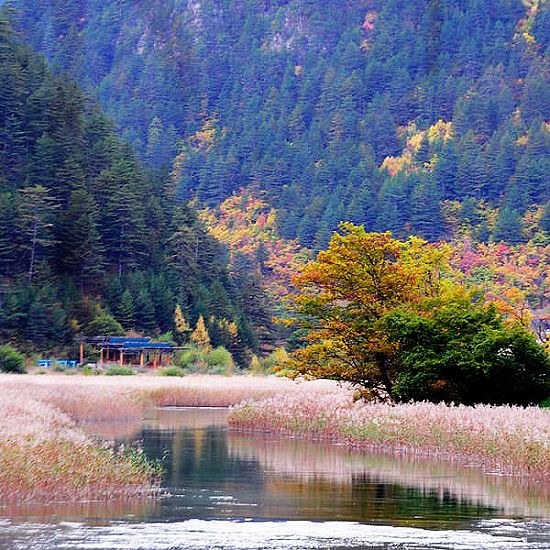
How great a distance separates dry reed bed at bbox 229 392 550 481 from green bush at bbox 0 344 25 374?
40.5 m

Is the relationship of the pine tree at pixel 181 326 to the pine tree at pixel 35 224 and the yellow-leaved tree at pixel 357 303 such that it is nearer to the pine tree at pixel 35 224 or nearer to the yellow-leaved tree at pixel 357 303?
the pine tree at pixel 35 224

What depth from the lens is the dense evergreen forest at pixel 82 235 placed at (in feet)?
404

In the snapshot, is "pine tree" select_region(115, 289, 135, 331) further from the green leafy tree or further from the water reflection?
the green leafy tree

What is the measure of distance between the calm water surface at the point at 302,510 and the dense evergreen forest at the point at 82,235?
75.1 meters

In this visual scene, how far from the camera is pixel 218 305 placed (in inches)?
5797

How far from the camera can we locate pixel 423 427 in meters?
47.1

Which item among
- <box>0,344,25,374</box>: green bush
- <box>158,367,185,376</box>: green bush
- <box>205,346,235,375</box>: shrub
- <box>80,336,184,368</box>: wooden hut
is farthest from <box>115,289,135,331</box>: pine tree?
<box>0,344,25,374</box>: green bush

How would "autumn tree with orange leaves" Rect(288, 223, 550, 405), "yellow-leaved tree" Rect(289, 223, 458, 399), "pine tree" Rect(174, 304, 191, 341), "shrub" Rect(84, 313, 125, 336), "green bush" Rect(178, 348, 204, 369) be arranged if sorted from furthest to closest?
"pine tree" Rect(174, 304, 191, 341), "shrub" Rect(84, 313, 125, 336), "green bush" Rect(178, 348, 204, 369), "yellow-leaved tree" Rect(289, 223, 458, 399), "autumn tree with orange leaves" Rect(288, 223, 550, 405)

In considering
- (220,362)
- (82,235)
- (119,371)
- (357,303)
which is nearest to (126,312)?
(82,235)

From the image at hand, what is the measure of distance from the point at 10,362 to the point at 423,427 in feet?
191

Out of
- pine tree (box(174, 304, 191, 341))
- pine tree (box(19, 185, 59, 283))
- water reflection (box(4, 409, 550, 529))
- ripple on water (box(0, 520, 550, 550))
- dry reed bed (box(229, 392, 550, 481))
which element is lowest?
ripple on water (box(0, 520, 550, 550))

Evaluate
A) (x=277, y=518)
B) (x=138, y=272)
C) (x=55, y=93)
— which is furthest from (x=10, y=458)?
(x=55, y=93)

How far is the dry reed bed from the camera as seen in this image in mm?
40062

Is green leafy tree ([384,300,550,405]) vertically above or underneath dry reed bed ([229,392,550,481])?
above
